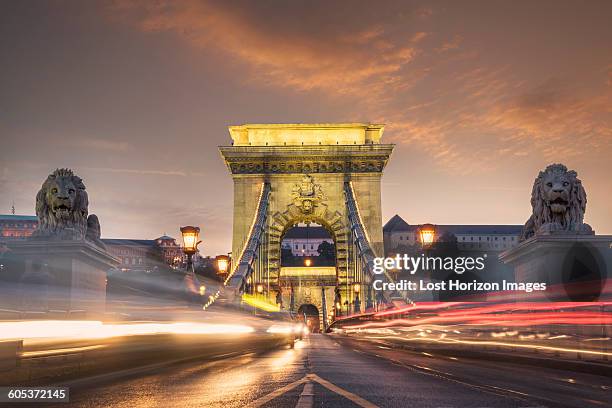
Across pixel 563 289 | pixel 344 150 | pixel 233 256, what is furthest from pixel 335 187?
pixel 563 289

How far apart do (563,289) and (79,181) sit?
11.4 meters

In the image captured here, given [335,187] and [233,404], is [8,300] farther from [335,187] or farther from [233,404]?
Answer: [335,187]

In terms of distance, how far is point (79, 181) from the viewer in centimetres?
1698

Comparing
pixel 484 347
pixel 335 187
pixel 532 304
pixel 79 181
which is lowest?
pixel 484 347

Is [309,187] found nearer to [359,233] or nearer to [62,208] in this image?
[359,233]

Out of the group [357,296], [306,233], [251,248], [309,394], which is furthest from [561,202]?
[306,233]

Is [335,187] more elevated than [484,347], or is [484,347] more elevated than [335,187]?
[335,187]

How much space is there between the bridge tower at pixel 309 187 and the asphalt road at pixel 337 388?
45.8 metres

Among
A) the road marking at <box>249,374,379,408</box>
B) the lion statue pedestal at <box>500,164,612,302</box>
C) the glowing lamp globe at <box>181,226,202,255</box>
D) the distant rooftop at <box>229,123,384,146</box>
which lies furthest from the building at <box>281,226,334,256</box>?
the road marking at <box>249,374,379,408</box>

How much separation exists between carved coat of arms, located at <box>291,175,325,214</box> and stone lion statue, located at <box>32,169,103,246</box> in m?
40.6

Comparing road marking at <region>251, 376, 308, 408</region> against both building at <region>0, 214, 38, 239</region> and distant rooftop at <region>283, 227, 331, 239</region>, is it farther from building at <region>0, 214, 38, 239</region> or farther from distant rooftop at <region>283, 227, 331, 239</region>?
distant rooftop at <region>283, 227, 331, 239</region>

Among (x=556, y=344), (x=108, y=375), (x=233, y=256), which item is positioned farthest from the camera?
(x=233, y=256)

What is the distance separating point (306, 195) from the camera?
5756 centimetres

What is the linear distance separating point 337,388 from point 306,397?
989 mm
